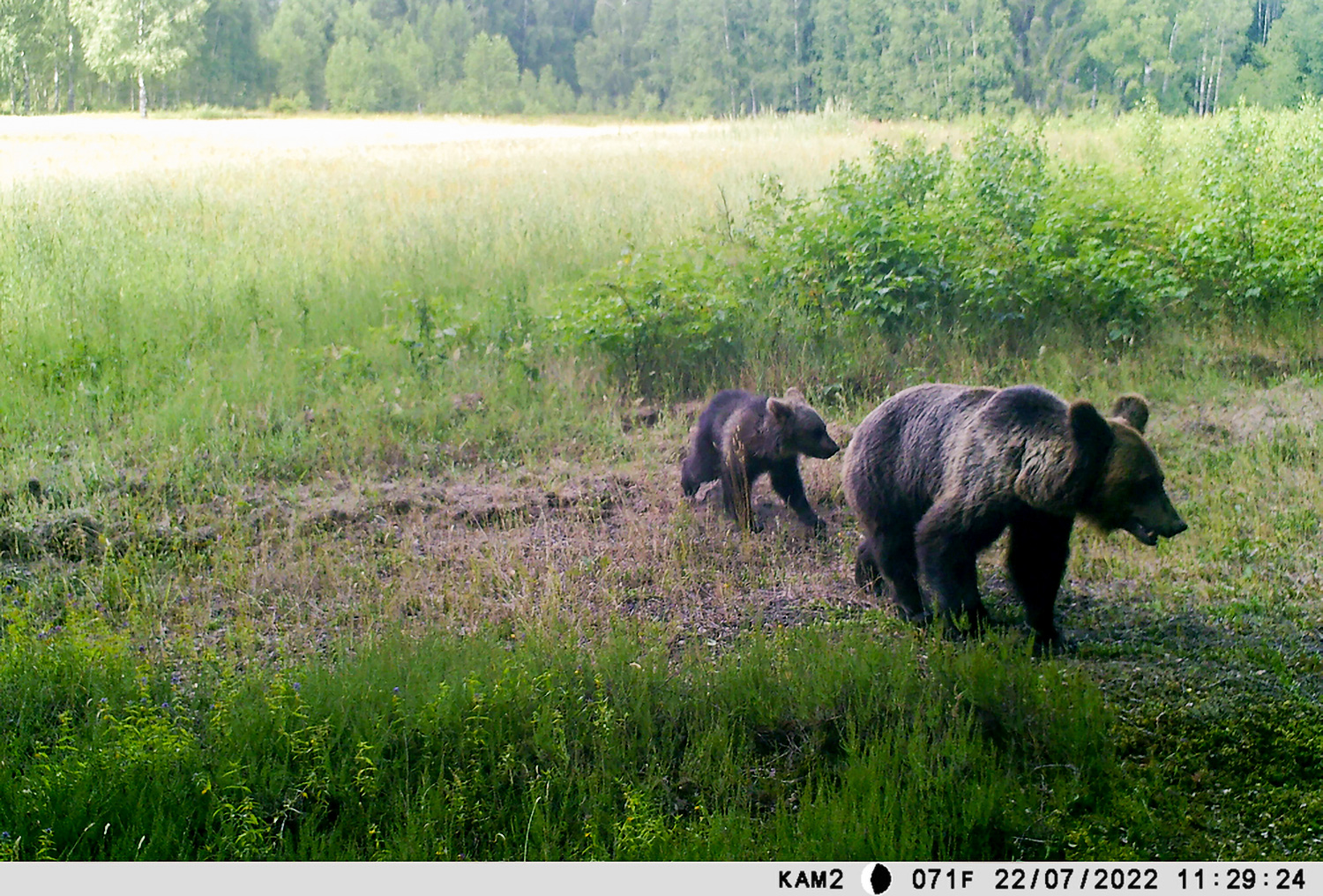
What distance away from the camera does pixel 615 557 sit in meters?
5.25

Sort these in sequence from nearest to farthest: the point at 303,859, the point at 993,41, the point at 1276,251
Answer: the point at 303,859, the point at 1276,251, the point at 993,41

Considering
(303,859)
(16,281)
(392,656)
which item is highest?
(16,281)

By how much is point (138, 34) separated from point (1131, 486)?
7.50 meters

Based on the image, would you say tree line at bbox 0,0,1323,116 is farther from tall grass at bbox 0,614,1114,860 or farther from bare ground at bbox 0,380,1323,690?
tall grass at bbox 0,614,1114,860

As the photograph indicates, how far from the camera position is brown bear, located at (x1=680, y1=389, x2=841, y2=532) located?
5.71 m

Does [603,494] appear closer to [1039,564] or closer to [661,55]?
[1039,564]

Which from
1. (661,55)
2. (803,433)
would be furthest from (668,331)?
(661,55)

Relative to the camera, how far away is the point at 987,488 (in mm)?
4180

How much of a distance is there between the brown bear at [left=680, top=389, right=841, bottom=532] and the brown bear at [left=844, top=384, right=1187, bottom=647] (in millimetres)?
856

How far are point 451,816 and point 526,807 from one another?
25 centimetres

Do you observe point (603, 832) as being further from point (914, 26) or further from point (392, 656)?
point (914, 26)

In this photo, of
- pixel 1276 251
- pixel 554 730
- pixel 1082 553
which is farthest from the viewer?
pixel 1276 251

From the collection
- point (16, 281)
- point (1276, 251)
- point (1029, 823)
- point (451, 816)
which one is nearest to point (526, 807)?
point (451, 816)

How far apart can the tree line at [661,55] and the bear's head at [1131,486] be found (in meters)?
3.77
